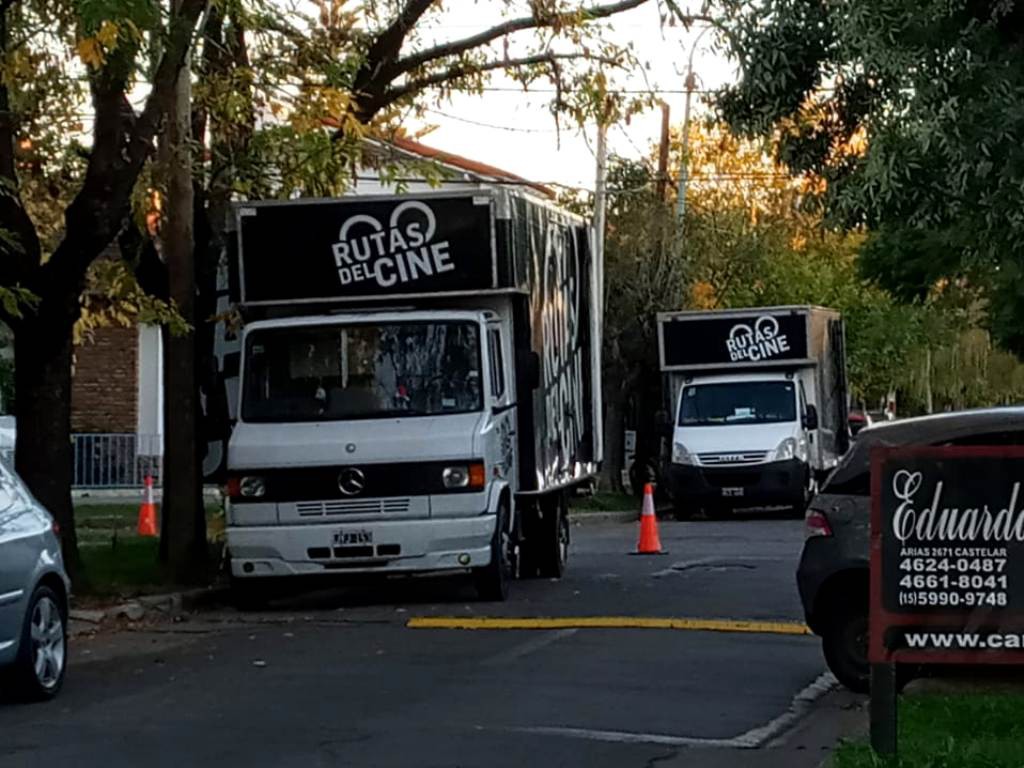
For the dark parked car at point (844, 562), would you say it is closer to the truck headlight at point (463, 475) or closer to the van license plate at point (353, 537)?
the truck headlight at point (463, 475)

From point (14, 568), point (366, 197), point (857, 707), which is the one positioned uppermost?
point (366, 197)

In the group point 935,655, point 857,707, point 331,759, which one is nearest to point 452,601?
point 857,707

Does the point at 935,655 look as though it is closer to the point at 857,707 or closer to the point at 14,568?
the point at 857,707

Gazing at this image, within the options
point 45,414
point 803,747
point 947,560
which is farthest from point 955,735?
point 45,414

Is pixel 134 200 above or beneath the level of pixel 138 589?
above

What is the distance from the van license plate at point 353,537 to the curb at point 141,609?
1.68 m

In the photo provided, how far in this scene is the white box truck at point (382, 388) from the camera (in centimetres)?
1529

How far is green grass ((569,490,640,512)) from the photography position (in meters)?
32.1

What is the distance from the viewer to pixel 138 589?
16.2 m

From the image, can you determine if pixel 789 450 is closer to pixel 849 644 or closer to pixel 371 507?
pixel 371 507

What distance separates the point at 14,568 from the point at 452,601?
620cm

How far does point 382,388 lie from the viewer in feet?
51.6

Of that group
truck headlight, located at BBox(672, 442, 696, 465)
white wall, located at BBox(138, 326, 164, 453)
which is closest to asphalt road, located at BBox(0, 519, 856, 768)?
truck headlight, located at BBox(672, 442, 696, 465)

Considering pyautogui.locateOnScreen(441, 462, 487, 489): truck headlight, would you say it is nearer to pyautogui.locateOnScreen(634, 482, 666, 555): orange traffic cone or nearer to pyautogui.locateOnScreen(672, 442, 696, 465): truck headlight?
pyautogui.locateOnScreen(634, 482, 666, 555): orange traffic cone
